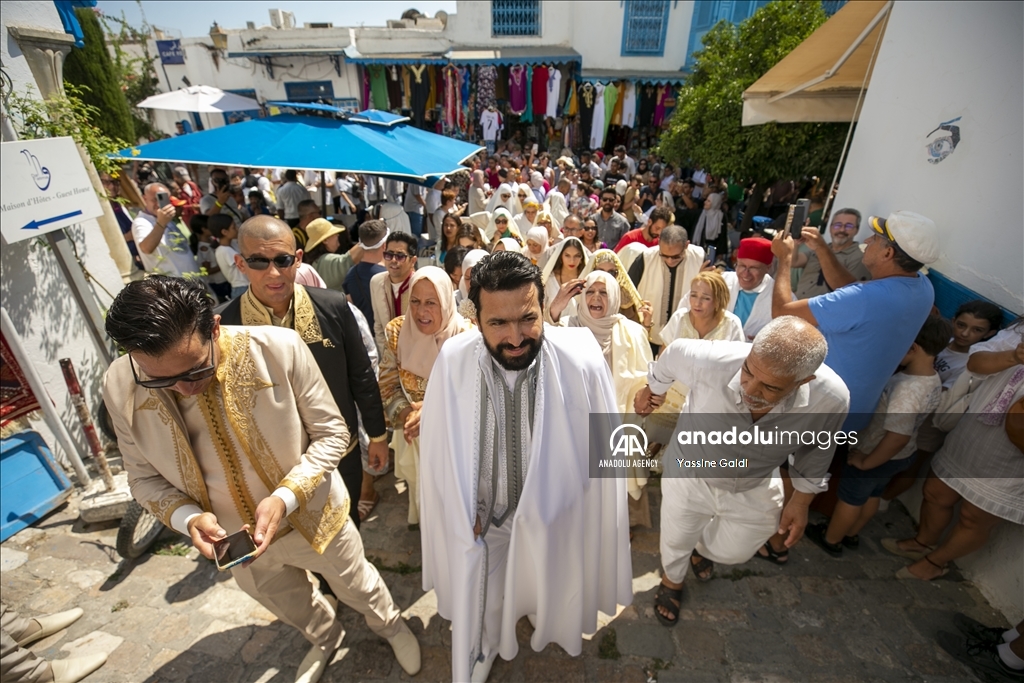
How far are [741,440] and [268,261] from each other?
2.75m

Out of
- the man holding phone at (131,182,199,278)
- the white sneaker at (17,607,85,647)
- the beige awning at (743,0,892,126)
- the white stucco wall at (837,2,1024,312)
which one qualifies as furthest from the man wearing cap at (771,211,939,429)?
the man holding phone at (131,182,199,278)

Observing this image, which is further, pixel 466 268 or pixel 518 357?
pixel 466 268

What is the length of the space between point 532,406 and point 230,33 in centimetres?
2452

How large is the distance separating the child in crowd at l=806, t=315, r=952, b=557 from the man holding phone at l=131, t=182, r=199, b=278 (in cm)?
620

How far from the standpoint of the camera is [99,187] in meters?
4.56

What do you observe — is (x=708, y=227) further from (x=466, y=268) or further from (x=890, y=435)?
(x=890, y=435)

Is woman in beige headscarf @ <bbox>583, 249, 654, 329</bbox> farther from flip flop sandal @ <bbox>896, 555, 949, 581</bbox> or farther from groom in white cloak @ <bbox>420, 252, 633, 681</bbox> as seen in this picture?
flip flop sandal @ <bbox>896, 555, 949, 581</bbox>

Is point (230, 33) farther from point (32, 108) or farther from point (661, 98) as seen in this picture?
point (32, 108)

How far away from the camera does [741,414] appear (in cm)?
237

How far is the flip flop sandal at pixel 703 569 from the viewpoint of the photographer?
119 inches

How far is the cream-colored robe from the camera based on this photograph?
1.80 metres

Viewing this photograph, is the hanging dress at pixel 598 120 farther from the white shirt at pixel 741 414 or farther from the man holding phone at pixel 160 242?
the white shirt at pixel 741 414

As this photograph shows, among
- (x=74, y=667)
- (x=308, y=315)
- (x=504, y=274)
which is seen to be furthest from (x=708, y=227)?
(x=74, y=667)

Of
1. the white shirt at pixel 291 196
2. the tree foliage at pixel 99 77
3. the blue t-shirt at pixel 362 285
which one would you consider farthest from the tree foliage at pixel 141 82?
the blue t-shirt at pixel 362 285
